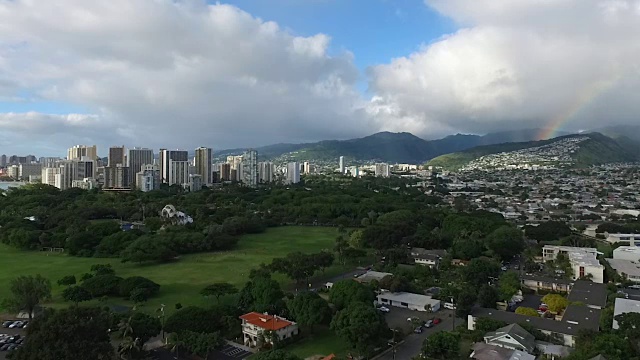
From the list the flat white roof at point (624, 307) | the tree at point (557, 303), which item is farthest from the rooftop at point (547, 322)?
the tree at point (557, 303)

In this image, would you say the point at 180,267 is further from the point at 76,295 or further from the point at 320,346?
the point at 320,346

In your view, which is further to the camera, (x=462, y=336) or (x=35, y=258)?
(x=35, y=258)

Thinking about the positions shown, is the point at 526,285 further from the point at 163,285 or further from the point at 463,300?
the point at 163,285

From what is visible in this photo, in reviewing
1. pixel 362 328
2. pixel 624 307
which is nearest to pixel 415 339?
pixel 362 328

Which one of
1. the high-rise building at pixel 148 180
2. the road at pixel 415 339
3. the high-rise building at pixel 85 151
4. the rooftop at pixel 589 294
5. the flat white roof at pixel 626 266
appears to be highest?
the high-rise building at pixel 85 151

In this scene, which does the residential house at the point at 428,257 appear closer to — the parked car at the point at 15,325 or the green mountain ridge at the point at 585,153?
the parked car at the point at 15,325

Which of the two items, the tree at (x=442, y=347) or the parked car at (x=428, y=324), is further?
the parked car at (x=428, y=324)

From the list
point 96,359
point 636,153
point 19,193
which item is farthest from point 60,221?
point 636,153
